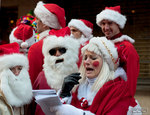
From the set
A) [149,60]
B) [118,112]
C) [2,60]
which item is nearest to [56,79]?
[2,60]

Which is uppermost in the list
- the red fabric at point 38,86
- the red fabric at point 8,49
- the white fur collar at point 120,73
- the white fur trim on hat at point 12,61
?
the red fabric at point 8,49

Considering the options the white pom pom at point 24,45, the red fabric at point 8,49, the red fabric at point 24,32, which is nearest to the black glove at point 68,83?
the red fabric at point 8,49

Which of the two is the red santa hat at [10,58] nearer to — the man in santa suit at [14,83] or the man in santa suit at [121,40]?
the man in santa suit at [14,83]

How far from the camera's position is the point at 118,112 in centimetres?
269

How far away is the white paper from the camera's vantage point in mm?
2471

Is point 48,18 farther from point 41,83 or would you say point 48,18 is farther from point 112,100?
point 112,100

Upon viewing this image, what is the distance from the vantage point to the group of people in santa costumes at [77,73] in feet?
9.07

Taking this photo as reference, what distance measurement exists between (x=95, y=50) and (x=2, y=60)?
109cm

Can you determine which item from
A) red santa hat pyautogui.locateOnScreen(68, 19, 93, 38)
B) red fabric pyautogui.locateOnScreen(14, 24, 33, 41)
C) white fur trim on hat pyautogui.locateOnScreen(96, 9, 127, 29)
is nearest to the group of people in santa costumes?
white fur trim on hat pyautogui.locateOnScreen(96, 9, 127, 29)

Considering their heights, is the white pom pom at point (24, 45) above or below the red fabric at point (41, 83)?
above

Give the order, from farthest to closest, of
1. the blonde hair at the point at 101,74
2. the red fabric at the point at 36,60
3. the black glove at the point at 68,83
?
the red fabric at the point at 36,60
the blonde hair at the point at 101,74
the black glove at the point at 68,83

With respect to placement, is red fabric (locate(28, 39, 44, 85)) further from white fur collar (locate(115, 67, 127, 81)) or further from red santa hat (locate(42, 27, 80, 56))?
white fur collar (locate(115, 67, 127, 81))

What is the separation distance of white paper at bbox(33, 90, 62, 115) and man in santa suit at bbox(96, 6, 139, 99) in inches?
61.3

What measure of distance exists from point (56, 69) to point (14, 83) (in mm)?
605
